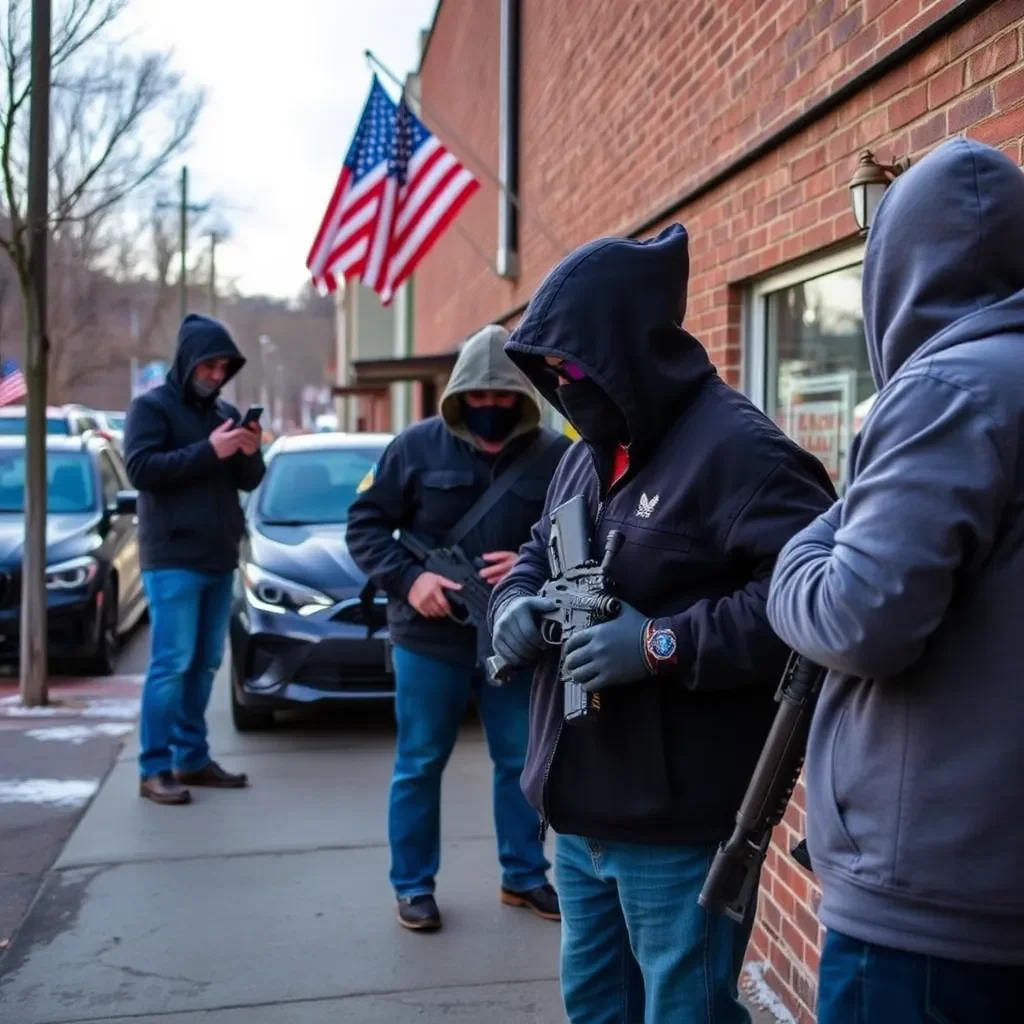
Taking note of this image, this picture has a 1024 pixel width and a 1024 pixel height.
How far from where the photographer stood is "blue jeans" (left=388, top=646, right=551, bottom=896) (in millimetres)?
3887

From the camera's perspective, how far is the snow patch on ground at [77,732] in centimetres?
658

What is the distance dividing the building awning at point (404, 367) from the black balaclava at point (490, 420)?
28.3ft

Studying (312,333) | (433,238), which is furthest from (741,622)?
(312,333)

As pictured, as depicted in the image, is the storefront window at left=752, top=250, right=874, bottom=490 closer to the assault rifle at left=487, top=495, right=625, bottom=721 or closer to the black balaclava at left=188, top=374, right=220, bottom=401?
the assault rifle at left=487, top=495, right=625, bottom=721

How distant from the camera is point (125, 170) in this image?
925cm

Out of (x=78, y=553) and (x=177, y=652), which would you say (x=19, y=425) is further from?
(x=177, y=652)

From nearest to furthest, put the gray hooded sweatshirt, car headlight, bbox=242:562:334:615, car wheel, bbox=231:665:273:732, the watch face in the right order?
1. the watch face
2. the gray hooded sweatshirt
3. car headlight, bbox=242:562:334:615
4. car wheel, bbox=231:665:273:732

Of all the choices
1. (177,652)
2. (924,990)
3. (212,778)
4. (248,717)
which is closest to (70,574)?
(248,717)

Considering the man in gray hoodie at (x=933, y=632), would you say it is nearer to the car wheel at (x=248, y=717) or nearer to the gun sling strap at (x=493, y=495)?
the gun sling strap at (x=493, y=495)

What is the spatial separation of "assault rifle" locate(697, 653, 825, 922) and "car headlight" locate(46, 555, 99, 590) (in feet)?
22.0

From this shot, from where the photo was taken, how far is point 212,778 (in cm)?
561

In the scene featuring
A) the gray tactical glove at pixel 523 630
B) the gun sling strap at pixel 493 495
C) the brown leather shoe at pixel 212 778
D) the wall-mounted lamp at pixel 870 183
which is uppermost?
the wall-mounted lamp at pixel 870 183

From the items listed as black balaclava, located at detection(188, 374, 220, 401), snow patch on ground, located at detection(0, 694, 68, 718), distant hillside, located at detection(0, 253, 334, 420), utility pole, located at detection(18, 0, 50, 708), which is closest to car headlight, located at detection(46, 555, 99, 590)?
utility pole, located at detection(18, 0, 50, 708)

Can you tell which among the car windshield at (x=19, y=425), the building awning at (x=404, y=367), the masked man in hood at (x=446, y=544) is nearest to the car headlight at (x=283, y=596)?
the masked man in hood at (x=446, y=544)
